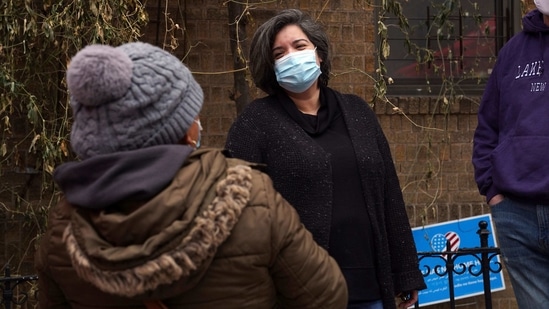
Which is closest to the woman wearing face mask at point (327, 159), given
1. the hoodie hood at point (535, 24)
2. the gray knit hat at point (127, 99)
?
the hoodie hood at point (535, 24)

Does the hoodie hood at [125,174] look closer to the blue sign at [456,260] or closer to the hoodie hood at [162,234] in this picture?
the hoodie hood at [162,234]

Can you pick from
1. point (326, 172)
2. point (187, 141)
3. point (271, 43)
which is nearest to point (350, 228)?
point (326, 172)

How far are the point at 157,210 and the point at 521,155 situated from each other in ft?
6.50

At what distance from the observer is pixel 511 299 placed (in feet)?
22.4

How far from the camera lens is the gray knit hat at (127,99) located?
2.27 m

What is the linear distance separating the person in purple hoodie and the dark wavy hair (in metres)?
0.76

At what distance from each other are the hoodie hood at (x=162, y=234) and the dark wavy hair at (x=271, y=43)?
141 centimetres

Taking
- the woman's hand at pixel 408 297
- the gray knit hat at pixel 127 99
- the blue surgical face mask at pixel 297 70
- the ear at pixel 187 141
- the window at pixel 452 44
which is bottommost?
the woman's hand at pixel 408 297

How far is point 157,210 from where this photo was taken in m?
2.21

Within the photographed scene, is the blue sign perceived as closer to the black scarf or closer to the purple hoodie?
the purple hoodie

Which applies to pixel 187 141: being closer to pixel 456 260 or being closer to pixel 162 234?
pixel 162 234

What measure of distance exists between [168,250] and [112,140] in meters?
0.30

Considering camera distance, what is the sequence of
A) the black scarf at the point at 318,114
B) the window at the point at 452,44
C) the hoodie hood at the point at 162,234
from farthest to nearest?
the window at the point at 452,44, the black scarf at the point at 318,114, the hoodie hood at the point at 162,234

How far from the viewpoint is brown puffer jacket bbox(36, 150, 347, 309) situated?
223 centimetres
